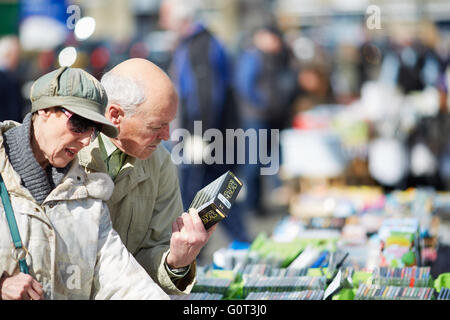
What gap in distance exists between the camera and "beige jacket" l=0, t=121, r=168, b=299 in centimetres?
265

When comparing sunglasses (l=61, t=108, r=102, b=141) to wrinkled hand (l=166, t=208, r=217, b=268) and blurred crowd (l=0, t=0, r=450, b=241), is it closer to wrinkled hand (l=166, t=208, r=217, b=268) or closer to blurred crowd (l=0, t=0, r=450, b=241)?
wrinkled hand (l=166, t=208, r=217, b=268)

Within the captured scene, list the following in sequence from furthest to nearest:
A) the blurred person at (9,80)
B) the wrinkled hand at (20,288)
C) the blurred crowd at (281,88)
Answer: the blurred person at (9,80)
the blurred crowd at (281,88)
the wrinkled hand at (20,288)

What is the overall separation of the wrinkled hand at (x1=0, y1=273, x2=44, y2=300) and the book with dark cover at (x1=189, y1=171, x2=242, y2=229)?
596 mm

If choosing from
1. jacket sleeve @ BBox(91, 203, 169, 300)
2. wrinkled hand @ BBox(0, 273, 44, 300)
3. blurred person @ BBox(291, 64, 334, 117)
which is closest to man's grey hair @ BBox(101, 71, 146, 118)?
jacket sleeve @ BBox(91, 203, 169, 300)

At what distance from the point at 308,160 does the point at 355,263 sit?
563 centimetres

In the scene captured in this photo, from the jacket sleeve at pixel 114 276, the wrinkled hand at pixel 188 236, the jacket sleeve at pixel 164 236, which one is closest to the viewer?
the jacket sleeve at pixel 114 276

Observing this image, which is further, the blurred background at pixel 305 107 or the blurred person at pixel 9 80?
the blurred person at pixel 9 80

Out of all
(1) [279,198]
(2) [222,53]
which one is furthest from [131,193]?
(1) [279,198]

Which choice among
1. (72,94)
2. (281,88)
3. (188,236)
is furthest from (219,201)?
(281,88)

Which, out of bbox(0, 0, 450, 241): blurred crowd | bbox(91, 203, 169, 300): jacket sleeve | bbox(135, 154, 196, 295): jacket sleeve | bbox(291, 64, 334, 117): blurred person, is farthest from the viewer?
bbox(291, 64, 334, 117): blurred person

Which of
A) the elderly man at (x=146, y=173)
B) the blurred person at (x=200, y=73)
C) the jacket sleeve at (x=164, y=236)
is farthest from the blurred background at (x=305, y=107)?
the elderly man at (x=146, y=173)

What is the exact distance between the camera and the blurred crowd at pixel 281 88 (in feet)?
25.2

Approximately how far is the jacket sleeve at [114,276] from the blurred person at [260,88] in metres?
6.62

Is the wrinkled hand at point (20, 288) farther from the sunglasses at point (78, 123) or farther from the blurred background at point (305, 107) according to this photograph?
the blurred background at point (305, 107)
